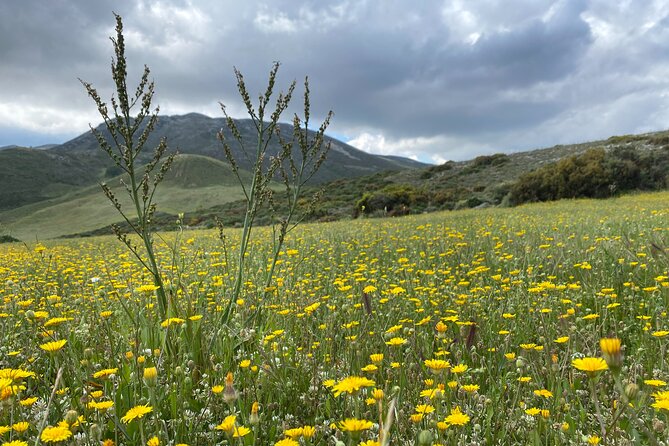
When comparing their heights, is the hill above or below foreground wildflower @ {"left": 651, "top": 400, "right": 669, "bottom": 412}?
above

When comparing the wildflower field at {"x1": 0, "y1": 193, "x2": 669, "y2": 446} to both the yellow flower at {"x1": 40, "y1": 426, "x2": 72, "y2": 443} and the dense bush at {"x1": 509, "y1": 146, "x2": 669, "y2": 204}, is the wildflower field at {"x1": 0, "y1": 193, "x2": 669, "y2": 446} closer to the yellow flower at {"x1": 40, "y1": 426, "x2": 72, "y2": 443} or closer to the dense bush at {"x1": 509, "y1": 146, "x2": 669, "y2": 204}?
the yellow flower at {"x1": 40, "y1": 426, "x2": 72, "y2": 443}


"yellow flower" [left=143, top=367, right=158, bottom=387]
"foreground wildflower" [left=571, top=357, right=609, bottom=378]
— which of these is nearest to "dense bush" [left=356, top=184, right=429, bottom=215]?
"yellow flower" [left=143, top=367, right=158, bottom=387]

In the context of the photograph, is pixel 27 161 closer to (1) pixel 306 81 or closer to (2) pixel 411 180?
(2) pixel 411 180

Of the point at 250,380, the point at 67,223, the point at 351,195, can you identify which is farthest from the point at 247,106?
the point at 67,223

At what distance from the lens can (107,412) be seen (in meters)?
1.80

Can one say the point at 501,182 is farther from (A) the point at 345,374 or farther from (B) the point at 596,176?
(A) the point at 345,374

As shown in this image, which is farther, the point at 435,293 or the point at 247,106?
the point at 435,293

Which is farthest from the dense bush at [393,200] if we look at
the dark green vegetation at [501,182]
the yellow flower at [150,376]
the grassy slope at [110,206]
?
the grassy slope at [110,206]

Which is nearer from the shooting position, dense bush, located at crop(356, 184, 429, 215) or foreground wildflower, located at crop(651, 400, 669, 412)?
foreground wildflower, located at crop(651, 400, 669, 412)

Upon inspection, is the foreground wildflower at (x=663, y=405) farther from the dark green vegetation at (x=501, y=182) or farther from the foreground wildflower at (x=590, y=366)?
the dark green vegetation at (x=501, y=182)

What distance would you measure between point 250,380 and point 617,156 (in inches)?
1027

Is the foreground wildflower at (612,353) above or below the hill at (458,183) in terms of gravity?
below

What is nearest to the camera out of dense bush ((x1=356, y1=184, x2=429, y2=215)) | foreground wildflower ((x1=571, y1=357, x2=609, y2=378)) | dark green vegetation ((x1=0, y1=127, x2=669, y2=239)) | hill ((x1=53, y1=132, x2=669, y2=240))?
foreground wildflower ((x1=571, y1=357, x2=609, y2=378))

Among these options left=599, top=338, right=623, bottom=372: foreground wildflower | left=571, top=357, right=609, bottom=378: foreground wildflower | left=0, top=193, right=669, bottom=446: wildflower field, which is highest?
left=599, top=338, right=623, bottom=372: foreground wildflower
